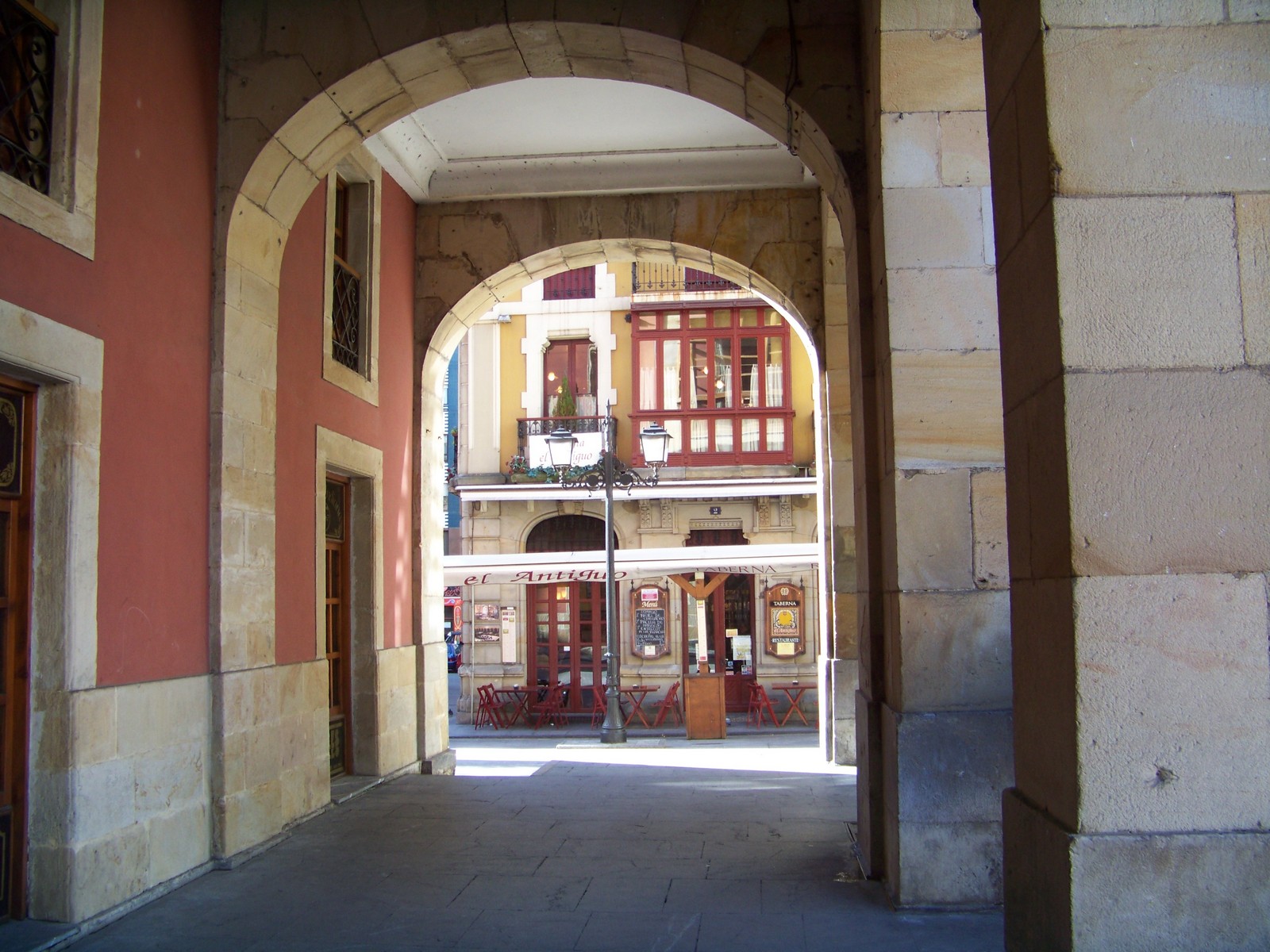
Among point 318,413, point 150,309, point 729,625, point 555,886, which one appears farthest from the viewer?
point 729,625

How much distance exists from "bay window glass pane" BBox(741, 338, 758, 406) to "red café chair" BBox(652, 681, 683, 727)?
499cm

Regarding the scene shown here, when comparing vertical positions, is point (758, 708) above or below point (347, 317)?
below

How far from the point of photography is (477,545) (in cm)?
1867

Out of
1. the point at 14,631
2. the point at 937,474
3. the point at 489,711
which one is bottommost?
the point at 489,711

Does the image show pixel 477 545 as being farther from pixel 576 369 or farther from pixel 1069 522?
pixel 1069 522

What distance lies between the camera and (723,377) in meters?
18.7

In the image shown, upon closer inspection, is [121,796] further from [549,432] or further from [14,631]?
[549,432]

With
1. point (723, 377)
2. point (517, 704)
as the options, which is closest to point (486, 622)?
point (517, 704)

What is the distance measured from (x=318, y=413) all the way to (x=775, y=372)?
12.5m

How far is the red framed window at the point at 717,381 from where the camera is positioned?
18.4m

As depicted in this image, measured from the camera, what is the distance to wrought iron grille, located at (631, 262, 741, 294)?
61.6ft

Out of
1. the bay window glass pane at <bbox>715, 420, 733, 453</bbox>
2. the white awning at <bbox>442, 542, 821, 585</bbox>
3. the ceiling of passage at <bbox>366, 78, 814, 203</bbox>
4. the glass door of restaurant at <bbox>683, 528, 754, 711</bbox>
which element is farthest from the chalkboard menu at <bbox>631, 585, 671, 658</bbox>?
the ceiling of passage at <bbox>366, 78, 814, 203</bbox>

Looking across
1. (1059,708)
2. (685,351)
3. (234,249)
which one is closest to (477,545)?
(685,351)

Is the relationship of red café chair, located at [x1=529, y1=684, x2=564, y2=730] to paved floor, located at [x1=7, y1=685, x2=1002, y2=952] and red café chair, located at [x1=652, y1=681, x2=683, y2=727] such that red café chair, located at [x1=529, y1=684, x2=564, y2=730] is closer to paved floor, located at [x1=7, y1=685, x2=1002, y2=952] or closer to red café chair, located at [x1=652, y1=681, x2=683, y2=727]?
red café chair, located at [x1=652, y1=681, x2=683, y2=727]
